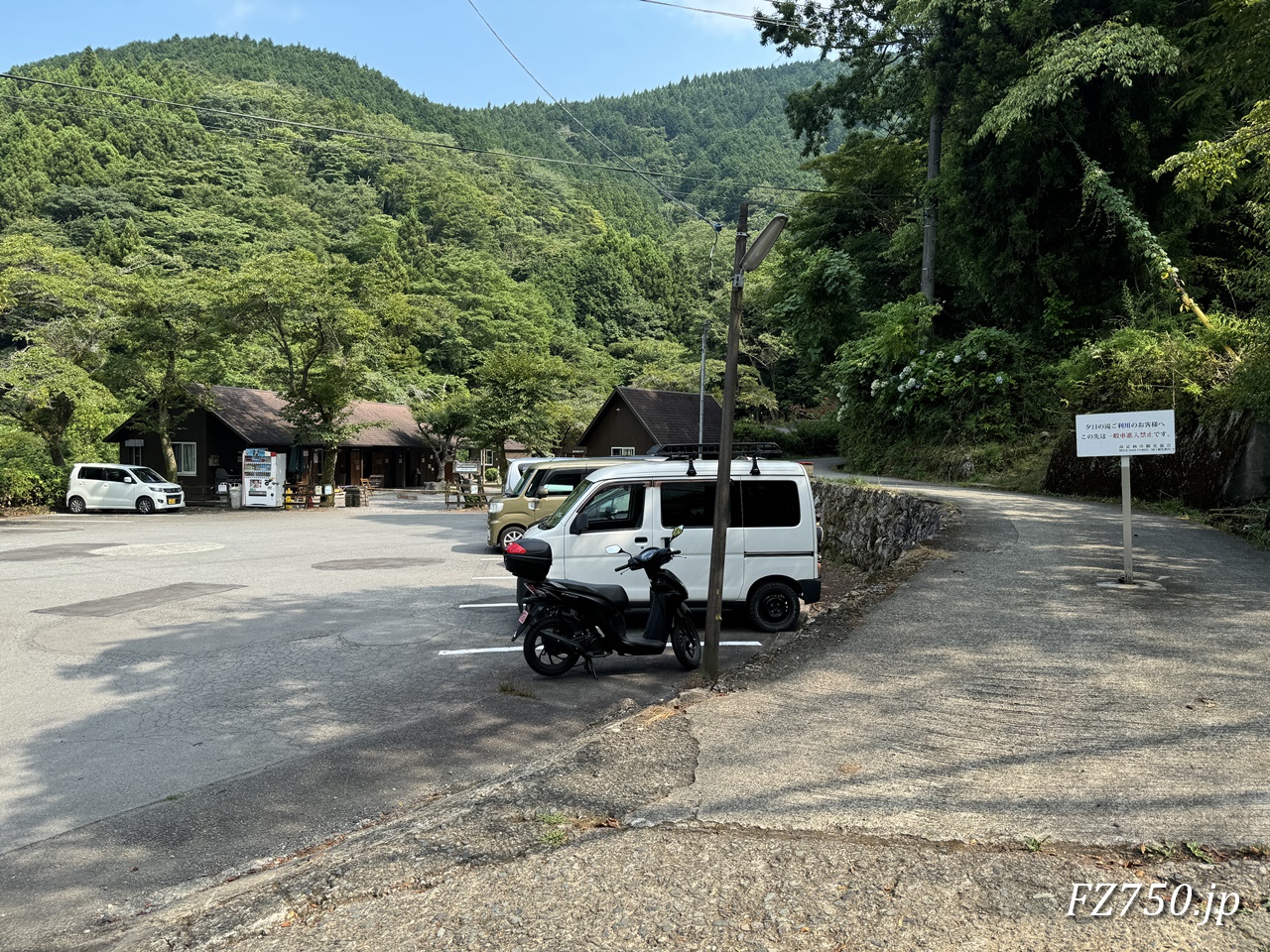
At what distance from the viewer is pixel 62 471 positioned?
31.8 meters

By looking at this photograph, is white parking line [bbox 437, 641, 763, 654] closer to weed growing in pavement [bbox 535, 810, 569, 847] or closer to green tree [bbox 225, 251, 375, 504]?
weed growing in pavement [bbox 535, 810, 569, 847]

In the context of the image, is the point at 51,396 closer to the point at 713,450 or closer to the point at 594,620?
the point at 713,450

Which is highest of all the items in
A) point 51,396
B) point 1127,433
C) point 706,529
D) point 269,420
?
point 51,396

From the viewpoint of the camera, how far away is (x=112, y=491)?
Result: 31.1m

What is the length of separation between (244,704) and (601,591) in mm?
2982

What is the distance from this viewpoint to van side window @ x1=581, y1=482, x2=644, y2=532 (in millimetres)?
9500

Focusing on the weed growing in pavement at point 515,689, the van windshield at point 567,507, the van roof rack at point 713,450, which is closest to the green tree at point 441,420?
the van roof rack at point 713,450

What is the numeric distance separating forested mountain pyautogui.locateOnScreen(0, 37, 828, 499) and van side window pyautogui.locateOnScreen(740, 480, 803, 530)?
411cm

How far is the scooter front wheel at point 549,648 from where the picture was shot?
7.59 metres

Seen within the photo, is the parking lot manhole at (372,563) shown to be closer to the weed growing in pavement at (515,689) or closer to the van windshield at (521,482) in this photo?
the van windshield at (521,482)

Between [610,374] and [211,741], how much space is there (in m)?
58.1

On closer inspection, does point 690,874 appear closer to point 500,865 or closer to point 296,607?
point 500,865

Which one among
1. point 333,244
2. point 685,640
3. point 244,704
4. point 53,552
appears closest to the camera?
point 244,704

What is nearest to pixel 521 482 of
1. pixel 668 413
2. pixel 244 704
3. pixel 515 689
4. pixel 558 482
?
pixel 558 482
